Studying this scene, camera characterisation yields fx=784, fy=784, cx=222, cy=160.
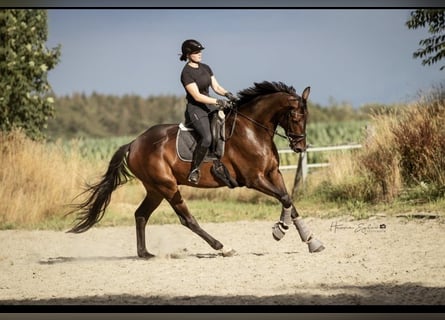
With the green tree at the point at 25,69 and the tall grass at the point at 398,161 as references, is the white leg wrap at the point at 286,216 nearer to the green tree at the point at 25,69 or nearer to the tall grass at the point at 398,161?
the tall grass at the point at 398,161

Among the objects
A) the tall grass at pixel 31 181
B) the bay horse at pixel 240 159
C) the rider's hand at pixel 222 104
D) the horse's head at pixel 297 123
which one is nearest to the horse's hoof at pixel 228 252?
the bay horse at pixel 240 159

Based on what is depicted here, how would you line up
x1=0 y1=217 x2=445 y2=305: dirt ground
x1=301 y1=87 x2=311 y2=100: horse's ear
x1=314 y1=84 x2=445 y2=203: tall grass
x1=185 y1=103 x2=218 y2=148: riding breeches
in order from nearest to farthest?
x1=0 y1=217 x2=445 y2=305: dirt ground
x1=301 y1=87 x2=311 y2=100: horse's ear
x1=185 y1=103 x2=218 y2=148: riding breeches
x1=314 y1=84 x2=445 y2=203: tall grass

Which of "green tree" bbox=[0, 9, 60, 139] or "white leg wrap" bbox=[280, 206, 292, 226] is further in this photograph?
"green tree" bbox=[0, 9, 60, 139]

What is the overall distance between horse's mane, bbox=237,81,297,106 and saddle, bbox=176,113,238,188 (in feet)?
0.91

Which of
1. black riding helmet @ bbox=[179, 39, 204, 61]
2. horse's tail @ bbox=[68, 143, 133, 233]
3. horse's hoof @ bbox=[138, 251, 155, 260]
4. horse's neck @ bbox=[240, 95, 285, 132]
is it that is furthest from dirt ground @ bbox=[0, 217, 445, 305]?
black riding helmet @ bbox=[179, 39, 204, 61]

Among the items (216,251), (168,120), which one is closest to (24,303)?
(216,251)

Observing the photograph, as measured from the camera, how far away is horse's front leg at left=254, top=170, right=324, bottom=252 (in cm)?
607

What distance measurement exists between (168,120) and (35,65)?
2425 mm

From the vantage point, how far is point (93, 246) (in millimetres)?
7355

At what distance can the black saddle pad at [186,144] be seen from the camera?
6375 millimetres

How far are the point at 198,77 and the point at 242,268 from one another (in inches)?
60.5

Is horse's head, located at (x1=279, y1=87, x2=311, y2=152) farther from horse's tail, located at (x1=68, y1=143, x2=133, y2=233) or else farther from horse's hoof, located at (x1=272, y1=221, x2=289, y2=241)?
horse's tail, located at (x1=68, y1=143, x2=133, y2=233)

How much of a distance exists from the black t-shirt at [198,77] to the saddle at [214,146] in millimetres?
243

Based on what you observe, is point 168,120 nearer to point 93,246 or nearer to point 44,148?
point 44,148
